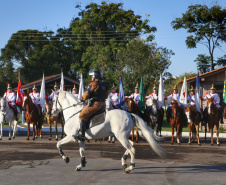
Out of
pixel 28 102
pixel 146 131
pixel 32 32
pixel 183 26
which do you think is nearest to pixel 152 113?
pixel 28 102

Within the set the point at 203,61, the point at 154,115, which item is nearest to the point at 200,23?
the point at 203,61

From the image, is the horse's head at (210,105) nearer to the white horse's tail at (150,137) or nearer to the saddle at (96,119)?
the white horse's tail at (150,137)

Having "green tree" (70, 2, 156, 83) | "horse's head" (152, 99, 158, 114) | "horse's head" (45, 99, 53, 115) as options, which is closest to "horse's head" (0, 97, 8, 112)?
"horse's head" (45, 99, 53, 115)

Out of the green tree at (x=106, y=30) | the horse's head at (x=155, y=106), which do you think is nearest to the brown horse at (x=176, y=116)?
the horse's head at (x=155, y=106)

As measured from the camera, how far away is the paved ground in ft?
28.3

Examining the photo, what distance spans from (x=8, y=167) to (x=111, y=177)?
330 centimetres

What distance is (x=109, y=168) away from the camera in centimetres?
1041

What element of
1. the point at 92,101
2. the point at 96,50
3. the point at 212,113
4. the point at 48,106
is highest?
the point at 96,50

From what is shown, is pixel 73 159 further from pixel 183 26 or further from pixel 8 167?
pixel 183 26

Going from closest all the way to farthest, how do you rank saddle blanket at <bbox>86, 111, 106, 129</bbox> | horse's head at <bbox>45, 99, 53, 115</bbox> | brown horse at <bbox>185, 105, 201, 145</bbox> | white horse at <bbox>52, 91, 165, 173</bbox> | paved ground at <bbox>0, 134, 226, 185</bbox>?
paved ground at <bbox>0, 134, 226, 185</bbox> → white horse at <bbox>52, 91, 165, 173</bbox> → saddle blanket at <bbox>86, 111, 106, 129</bbox> → brown horse at <bbox>185, 105, 201, 145</bbox> → horse's head at <bbox>45, 99, 53, 115</bbox>

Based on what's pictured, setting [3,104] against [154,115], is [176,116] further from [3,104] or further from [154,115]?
[3,104]

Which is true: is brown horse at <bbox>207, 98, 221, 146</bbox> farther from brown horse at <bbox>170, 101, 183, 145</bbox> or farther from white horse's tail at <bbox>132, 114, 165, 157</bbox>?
white horse's tail at <bbox>132, 114, 165, 157</bbox>

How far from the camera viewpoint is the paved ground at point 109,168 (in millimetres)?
8617

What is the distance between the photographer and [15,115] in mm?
19672
